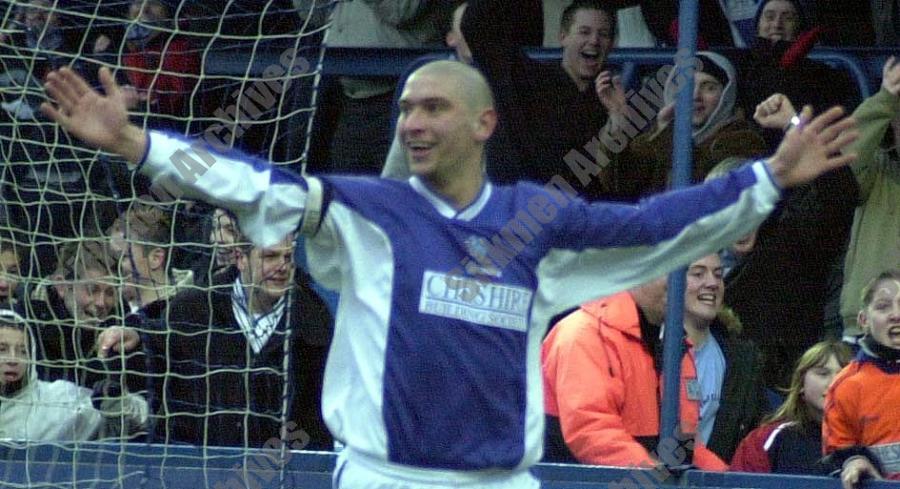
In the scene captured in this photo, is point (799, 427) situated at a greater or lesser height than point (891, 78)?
lesser

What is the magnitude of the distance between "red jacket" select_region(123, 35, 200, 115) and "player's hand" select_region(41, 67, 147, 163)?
2516 millimetres

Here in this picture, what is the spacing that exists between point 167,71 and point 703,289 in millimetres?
2159

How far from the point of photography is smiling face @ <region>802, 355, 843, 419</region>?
7.12 m

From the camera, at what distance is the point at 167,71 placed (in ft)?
24.1

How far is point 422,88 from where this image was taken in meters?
5.05

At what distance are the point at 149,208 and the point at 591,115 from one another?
6.45 feet

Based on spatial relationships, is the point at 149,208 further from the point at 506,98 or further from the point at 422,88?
the point at 422,88

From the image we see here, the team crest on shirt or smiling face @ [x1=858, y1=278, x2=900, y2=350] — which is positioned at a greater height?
the team crest on shirt

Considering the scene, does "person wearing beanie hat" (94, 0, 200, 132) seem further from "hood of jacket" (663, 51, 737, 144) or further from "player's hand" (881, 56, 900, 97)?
"player's hand" (881, 56, 900, 97)

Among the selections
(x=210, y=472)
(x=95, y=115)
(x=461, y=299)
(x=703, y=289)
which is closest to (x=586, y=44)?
(x=703, y=289)

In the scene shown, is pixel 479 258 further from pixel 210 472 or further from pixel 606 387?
pixel 210 472

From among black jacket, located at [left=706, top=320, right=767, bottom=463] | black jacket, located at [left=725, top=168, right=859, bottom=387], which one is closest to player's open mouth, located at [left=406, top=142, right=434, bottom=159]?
black jacket, located at [left=706, top=320, right=767, bottom=463]

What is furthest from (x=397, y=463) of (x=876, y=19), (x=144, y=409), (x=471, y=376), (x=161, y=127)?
(x=876, y=19)

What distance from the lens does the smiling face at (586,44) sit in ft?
26.8
